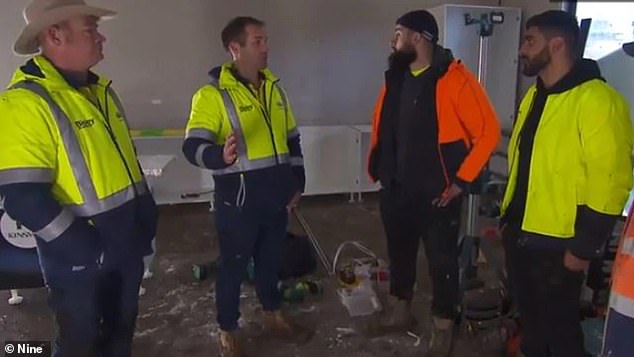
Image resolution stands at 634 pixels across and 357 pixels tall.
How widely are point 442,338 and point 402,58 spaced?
1.21m

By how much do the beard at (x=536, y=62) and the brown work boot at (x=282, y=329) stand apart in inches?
60.1

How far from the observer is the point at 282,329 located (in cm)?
252

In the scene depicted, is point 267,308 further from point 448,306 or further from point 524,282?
point 524,282

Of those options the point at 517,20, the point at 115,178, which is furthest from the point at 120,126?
the point at 517,20

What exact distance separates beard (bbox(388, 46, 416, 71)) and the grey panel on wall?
8.73 feet

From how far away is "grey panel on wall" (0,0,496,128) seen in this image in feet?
14.8

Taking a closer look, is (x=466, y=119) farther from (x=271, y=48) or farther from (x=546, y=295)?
(x=271, y=48)

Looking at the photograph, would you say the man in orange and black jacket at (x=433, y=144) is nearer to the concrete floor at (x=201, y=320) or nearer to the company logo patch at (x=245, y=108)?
the concrete floor at (x=201, y=320)

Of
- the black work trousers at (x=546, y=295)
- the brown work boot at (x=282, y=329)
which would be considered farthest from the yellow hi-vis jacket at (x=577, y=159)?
the brown work boot at (x=282, y=329)

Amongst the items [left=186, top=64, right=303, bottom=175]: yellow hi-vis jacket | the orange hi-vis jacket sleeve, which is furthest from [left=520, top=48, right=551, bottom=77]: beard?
[left=186, top=64, right=303, bottom=175]: yellow hi-vis jacket

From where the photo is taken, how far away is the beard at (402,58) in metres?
2.20

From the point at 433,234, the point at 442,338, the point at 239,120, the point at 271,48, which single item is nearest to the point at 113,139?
the point at 239,120

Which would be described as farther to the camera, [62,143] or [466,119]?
[466,119]

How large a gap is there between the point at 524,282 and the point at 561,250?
0.65ft
